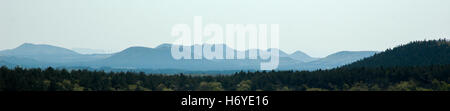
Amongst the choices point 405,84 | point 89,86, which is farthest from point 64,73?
point 405,84
